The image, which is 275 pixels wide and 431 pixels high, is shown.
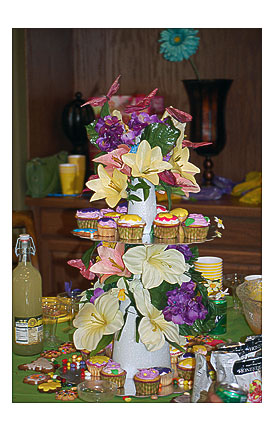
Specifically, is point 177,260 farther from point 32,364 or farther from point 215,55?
point 215,55

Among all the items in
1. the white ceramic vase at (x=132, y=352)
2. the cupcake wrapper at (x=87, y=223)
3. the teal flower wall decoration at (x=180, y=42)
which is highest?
the teal flower wall decoration at (x=180, y=42)

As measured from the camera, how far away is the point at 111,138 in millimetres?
1220

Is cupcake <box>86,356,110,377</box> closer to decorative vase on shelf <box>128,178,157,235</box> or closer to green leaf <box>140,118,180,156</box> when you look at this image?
decorative vase on shelf <box>128,178,157,235</box>

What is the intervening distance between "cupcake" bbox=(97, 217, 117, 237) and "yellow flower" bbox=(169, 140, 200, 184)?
0.17 metres

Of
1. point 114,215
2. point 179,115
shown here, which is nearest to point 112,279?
point 114,215

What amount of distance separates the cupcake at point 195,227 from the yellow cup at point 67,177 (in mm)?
1820

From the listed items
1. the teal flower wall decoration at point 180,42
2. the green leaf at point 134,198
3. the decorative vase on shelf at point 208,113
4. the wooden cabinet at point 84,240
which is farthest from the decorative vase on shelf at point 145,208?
the teal flower wall decoration at point 180,42

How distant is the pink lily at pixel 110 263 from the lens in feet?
4.04

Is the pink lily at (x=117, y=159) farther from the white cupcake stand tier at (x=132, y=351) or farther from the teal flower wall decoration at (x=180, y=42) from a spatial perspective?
the teal flower wall decoration at (x=180, y=42)

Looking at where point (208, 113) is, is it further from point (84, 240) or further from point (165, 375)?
point (165, 375)

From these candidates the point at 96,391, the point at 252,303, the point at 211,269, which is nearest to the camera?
the point at 96,391

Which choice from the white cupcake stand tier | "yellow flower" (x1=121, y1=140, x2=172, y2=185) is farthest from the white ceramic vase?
"yellow flower" (x1=121, y1=140, x2=172, y2=185)

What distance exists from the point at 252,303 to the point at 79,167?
6.16ft

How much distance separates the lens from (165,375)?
4.00 ft
